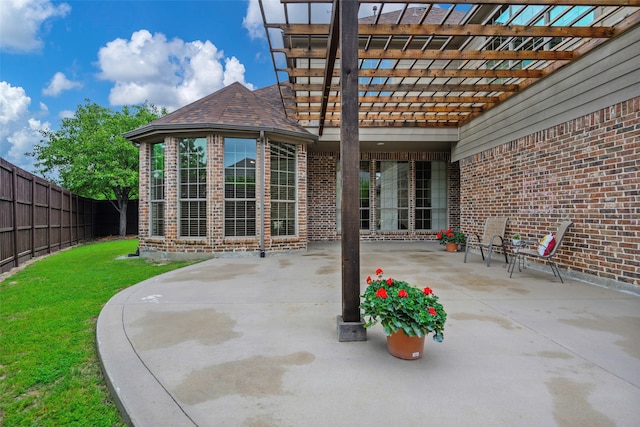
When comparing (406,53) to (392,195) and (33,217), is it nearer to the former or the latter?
(392,195)

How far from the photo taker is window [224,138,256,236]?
743cm

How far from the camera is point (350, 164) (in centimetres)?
270

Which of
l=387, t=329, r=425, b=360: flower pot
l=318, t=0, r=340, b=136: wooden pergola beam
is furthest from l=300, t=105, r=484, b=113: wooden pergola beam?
l=387, t=329, r=425, b=360: flower pot

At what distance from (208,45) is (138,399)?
20.4 meters

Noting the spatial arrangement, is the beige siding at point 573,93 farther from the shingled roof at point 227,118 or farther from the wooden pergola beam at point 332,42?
the shingled roof at point 227,118

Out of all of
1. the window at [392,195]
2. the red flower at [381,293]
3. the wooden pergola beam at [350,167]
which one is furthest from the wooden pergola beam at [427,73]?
the window at [392,195]

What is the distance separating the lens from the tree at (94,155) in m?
14.7

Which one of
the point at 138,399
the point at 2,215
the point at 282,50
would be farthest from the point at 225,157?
the point at 138,399

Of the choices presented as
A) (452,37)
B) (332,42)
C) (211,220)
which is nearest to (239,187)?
(211,220)

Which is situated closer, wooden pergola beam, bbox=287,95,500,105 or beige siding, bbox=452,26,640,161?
beige siding, bbox=452,26,640,161

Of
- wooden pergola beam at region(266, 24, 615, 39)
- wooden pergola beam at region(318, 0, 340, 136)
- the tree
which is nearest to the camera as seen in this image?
wooden pergola beam at region(318, 0, 340, 136)

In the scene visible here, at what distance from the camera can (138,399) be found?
1798 mm

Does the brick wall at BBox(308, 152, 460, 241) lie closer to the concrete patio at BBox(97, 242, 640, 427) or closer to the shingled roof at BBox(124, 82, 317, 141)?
the shingled roof at BBox(124, 82, 317, 141)

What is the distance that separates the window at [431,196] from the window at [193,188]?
7133 mm
